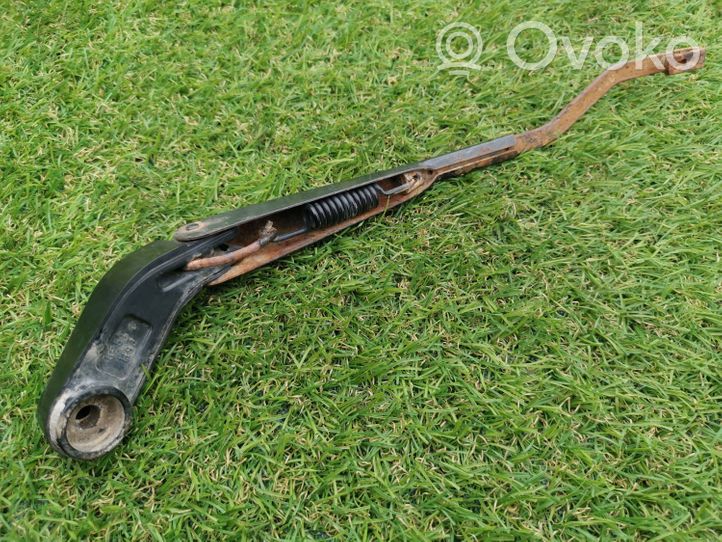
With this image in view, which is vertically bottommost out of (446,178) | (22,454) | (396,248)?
(22,454)

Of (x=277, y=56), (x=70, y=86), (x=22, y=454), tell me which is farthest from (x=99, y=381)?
(x=277, y=56)

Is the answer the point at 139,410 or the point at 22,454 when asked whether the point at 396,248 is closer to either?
the point at 139,410

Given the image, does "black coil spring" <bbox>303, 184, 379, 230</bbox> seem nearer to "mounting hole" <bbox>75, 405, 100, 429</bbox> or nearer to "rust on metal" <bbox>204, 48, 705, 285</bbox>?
"rust on metal" <bbox>204, 48, 705, 285</bbox>

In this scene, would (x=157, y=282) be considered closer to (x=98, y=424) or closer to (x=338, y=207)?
(x=98, y=424)

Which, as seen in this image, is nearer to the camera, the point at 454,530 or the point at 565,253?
the point at 454,530

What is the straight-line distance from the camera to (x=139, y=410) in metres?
1.55

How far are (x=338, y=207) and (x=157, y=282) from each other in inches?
22.2

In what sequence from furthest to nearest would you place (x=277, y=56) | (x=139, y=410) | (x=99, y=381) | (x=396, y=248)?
(x=277, y=56), (x=396, y=248), (x=139, y=410), (x=99, y=381)

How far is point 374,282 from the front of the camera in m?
1.78

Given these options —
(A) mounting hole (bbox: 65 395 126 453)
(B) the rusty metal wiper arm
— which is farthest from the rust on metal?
(A) mounting hole (bbox: 65 395 126 453)

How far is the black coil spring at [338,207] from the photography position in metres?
1.71

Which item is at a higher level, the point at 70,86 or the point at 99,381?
the point at 70,86

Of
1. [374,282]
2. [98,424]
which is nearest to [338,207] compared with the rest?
[374,282]

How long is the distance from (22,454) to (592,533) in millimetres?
1508
